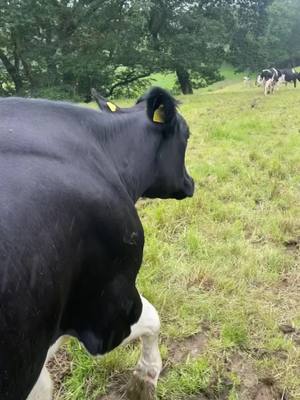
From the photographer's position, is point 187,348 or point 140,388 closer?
point 140,388

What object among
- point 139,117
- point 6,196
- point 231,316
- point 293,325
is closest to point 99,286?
point 6,196

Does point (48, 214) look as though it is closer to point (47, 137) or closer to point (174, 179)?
point (47, 137)

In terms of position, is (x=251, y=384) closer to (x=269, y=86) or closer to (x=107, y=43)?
(x=107, y=43)

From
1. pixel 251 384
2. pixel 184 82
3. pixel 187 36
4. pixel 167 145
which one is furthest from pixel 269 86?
pixel 251 384

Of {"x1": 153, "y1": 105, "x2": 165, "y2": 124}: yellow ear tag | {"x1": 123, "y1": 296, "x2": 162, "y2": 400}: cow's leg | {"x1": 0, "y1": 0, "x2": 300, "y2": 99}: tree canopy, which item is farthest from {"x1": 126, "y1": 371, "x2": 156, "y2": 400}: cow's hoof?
{"x1": 0, "y1": 0, "x2": 300, "y2": 99}: tree canopy

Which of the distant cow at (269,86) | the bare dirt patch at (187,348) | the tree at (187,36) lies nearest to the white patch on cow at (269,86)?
the distant cow at (269,86)

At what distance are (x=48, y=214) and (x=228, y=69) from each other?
4223cm

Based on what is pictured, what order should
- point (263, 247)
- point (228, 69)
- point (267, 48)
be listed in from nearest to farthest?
point (263, 247)
point (267, 48)
point (228, 69)

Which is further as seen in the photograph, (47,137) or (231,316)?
(231,316)

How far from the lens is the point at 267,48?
88.8 ft

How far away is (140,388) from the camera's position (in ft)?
8.05

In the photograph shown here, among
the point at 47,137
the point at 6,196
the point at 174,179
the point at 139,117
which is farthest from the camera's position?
the point at 174,179

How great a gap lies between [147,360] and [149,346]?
7cm

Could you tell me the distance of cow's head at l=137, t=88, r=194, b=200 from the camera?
2.48m
